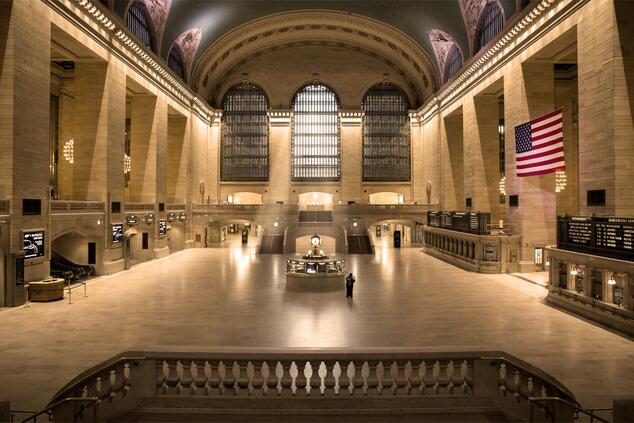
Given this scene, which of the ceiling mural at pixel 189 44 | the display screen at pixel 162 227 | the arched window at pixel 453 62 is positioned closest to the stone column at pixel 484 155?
the arched window at pixel 453 62

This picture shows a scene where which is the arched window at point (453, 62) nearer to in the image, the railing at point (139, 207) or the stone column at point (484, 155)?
the stone column at point (484, 155)

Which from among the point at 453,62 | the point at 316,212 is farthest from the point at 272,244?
the point at 453,62

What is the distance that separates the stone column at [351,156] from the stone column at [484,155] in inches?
618

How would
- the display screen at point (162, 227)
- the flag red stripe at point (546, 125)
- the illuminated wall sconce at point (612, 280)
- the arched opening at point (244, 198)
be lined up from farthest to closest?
1. the arched opening at point (244, 198)
2. the display screen at point (162, 227)
3. the flag red stripe at point (546, 125)
4. the illuminated wall sconce at point (612, 280)

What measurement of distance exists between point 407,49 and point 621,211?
2613 cm

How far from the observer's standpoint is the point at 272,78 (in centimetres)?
4059

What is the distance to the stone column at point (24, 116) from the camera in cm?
1359

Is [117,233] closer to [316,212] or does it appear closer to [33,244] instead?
[33,244]

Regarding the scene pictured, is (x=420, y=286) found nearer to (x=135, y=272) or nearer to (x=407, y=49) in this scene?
(x=135, y=272)

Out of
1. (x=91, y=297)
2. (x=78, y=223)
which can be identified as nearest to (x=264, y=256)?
(x=78, y=223)

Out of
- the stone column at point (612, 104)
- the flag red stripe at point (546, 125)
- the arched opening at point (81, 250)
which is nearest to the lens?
the stone column at point (612, 104)

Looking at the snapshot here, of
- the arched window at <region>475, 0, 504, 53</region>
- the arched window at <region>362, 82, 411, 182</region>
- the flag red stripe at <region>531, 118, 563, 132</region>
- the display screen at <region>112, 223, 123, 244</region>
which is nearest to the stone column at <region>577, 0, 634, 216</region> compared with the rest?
the flag red stripe at <region>531, 118, 563, 132</region>

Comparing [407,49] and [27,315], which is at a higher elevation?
[407,49]

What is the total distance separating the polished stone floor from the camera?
302 inches
